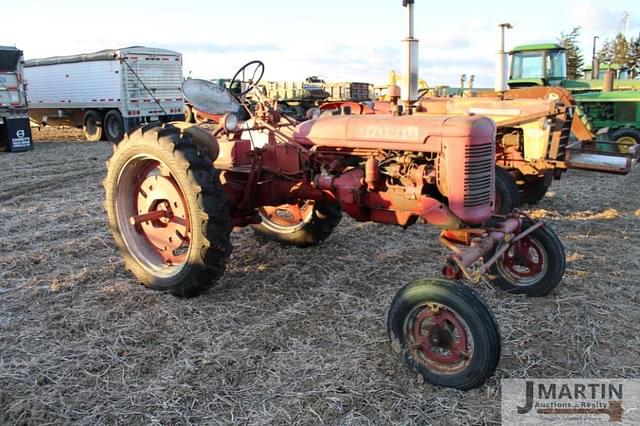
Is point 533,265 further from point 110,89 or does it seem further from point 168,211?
point 110,89

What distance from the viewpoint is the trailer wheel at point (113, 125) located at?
15.1 m

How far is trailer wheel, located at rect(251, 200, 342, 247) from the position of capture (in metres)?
4.64

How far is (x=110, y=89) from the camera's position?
1491cm

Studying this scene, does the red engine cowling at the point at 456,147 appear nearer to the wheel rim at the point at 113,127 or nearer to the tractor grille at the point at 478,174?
the tractor grille at the point at 478,174

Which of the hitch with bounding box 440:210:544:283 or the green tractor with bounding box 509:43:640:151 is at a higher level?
the green tractor with bounding box 509:43:640:151

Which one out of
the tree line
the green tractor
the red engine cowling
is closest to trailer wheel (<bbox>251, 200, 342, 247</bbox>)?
the red engine cowling

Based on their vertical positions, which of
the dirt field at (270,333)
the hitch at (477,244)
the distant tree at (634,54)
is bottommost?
the dirt field at (270,333)

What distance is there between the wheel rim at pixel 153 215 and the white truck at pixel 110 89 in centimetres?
1094

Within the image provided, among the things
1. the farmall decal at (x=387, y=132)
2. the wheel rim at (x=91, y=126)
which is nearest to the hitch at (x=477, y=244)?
the farmall decal at (x=387, y=132)

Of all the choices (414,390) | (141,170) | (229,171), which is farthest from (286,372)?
(141,170)

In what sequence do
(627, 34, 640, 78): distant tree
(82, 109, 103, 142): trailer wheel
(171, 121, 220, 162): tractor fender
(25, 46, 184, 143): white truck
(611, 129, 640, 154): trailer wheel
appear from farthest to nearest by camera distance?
(627, 34, 640, 78): distant tree < (82, 109, 103, 142): trailer wheel < (25, 46, 184, 143): white truck < (611, 129, 640, 154): trailer wheel < (171, 121, 220, 162): tractor fender

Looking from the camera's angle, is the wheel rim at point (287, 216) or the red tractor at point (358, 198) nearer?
the red tractor at point (358, 198)

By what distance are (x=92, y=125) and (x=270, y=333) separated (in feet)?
47.7

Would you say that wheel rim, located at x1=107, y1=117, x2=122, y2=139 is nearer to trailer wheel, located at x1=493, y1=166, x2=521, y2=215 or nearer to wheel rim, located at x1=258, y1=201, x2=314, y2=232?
wheel rim, located at x1=258, y1=201, x2=314, y2=232
